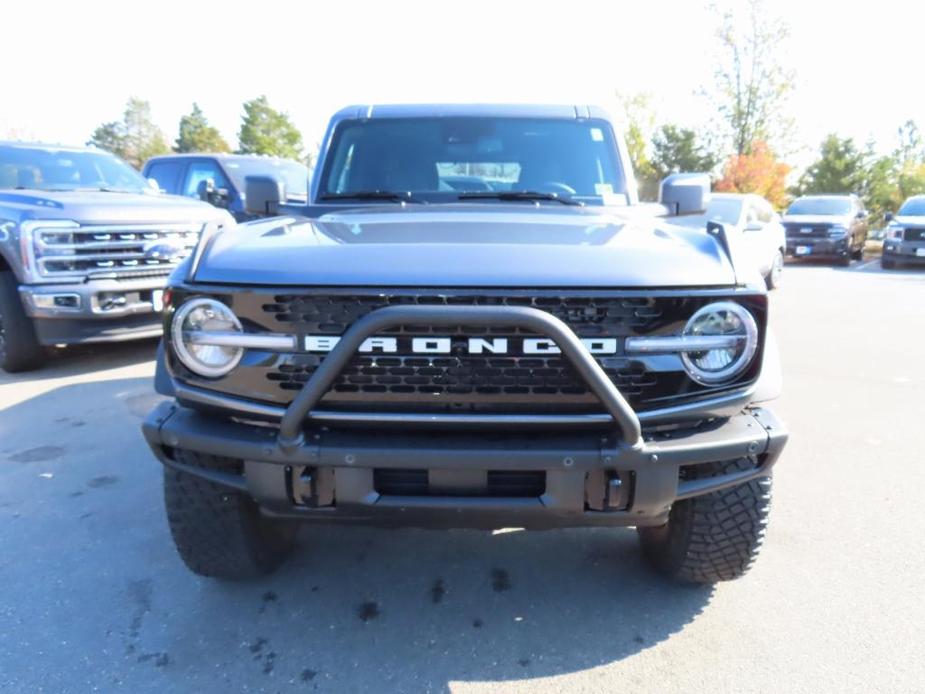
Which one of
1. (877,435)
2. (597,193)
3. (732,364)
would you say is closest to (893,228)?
(877,435)

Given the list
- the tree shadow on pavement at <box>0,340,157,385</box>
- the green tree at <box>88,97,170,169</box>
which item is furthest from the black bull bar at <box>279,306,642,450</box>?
the green tree at <box>88,97,170,169</box>

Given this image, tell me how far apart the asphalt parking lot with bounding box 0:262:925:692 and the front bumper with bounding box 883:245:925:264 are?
14.2 meters

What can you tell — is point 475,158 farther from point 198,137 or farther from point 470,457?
point 198,137

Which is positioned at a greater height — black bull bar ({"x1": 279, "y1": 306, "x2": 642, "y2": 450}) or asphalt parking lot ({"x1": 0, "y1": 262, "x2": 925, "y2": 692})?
black bull bar ({"x1": 279, "y1": 306, "x2": 642, "y2": 450})

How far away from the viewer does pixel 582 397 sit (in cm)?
195

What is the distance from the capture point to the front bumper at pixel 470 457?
1.82 m

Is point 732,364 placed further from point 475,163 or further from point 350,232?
point 475,163

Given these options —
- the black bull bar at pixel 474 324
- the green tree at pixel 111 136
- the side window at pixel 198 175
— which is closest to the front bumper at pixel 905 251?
the side window at pixel 198 175

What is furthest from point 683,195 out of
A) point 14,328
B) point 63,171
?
point 63,171

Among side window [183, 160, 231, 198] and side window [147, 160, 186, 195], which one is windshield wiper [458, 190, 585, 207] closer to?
side window [183, 160, 231, 198]

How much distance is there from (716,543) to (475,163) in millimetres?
2060

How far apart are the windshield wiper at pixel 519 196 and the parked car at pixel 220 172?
659 cm

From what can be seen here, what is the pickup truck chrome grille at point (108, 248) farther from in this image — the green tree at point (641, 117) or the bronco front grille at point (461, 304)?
the green tree at point (641, 117)

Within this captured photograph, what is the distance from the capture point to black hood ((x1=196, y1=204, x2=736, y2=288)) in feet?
6.26
